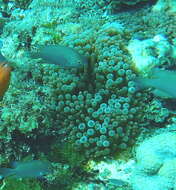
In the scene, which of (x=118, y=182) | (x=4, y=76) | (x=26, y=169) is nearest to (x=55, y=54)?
(x=4, y=76)

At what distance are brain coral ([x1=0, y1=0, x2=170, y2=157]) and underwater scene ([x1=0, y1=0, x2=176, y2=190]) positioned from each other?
1 centimetres

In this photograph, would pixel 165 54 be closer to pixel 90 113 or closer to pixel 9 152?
pixel 90 113

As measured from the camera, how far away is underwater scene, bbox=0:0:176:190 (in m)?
3.52

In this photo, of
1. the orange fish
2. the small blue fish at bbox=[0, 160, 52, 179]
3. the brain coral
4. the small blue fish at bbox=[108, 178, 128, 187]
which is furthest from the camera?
the brain coral

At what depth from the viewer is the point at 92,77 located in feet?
13.7

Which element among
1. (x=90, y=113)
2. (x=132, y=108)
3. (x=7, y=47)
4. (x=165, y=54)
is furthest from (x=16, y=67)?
(x=165, y=54)

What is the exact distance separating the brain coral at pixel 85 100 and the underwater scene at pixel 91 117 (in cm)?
1

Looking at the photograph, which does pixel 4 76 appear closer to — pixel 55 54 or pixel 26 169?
pixel 55 54

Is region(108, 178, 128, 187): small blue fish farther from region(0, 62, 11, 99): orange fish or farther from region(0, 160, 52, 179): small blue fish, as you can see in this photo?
region(0, 62, 11, 99): orange fish

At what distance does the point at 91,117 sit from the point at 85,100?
24 centimetres

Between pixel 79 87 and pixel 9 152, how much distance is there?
51.6 inches

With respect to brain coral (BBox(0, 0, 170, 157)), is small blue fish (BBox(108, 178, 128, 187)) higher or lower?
lower

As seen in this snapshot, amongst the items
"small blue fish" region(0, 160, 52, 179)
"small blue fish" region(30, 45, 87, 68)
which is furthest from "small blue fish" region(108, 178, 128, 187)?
"small blue fish" region(30, 45, 87, 68)

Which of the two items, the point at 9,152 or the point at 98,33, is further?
A: the point at 98,33
